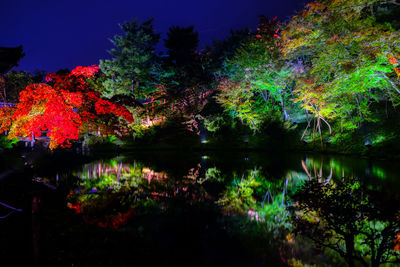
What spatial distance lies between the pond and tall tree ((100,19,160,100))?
58.2 ft

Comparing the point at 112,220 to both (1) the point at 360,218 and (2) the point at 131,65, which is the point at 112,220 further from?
(2) the point at 131,65

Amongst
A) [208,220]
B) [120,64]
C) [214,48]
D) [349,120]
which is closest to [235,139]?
[349,120]

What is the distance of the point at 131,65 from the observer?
24422mm

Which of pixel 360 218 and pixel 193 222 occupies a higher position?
pixel 360 218

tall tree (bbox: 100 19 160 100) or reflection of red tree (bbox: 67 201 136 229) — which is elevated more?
tall tree (bbox: 100 19 160 100)

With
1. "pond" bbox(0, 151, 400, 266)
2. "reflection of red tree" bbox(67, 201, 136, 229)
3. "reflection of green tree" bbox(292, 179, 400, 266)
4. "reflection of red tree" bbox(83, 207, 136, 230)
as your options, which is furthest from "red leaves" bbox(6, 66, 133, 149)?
"reflection of green tree" bbox(292, 179, 400, 266)

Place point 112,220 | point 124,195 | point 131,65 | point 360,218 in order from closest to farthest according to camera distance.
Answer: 1. point 360,218
2. point 112,220
3. point 124,195
4. point 131,65

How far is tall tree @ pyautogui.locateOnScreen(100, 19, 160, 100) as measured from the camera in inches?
950

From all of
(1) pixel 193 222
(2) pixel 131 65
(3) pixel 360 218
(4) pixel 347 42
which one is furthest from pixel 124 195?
(2) pixel 131 65

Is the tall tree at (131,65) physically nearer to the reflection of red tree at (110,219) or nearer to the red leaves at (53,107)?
the red leaves at (53,107)

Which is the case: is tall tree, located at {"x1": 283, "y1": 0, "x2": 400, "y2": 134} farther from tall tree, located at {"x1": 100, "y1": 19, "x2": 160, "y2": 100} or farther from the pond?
tall tree, located at {"x1": 100, "y1": 19, "x2": 160, "y2": 100}

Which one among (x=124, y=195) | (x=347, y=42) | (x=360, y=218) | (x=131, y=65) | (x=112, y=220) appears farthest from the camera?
(x=131, y=65)

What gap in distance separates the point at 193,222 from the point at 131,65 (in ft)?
77.0

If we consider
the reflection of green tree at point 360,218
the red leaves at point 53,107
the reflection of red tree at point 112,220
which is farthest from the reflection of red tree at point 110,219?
the red leaves at point 53,107
